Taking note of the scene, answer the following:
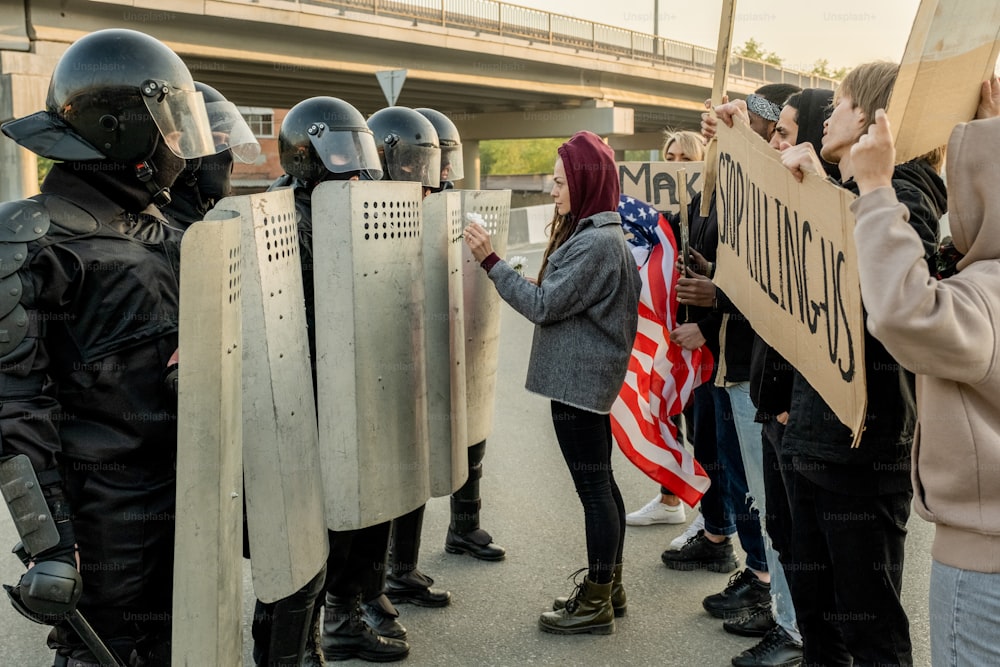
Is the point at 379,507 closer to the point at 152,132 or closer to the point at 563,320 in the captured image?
the point at 563,320

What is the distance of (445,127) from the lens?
5836 millimetres

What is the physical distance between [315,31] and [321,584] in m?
21.4

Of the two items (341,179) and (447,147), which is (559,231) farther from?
(447,147)

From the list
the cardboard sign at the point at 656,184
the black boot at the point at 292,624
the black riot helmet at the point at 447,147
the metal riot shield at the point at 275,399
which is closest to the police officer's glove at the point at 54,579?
→ the metal riot shield at the point at 275,399

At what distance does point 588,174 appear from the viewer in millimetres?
4055

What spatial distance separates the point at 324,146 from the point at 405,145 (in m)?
1.00

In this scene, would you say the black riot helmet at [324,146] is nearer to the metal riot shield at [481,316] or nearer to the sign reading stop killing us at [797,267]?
the metal riot shield at [481,316]

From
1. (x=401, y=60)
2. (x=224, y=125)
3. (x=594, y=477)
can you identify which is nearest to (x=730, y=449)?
(x=594, y=477)

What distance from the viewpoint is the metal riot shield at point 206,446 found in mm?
2383

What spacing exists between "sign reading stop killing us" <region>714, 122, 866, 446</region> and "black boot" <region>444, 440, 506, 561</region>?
6.63ft

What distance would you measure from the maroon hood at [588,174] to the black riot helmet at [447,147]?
1.52m

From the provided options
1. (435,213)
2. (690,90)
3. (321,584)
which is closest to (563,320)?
(435,213)

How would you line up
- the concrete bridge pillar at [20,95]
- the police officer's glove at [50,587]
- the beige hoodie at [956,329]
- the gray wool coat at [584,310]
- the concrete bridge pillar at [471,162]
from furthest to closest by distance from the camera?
the concrete bridge pillar at [471,162] < the concrete bridge pillar at [20,95] < the gray wool coat at [584,310] < the police officer's glove at [50,587] < the beige hoodie at [956,329]

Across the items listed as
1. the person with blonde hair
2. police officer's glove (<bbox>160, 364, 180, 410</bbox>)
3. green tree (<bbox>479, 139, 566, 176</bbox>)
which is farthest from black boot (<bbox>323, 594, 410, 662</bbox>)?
green tree (<bbox>479, 139, 566, 176</bbox>)
